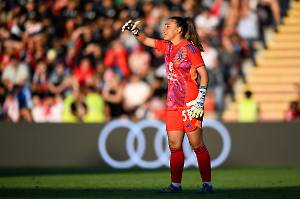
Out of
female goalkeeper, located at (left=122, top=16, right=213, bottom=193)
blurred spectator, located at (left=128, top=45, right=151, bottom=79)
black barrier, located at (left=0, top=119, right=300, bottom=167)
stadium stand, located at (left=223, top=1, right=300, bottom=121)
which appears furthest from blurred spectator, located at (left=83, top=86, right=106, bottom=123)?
female goalkeeper, located at (left=122, top=16, right=213, bottom=193)

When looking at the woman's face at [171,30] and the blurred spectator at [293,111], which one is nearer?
the woman's face at [171,30]

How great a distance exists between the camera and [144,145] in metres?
21.8

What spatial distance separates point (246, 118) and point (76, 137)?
14.2 feet

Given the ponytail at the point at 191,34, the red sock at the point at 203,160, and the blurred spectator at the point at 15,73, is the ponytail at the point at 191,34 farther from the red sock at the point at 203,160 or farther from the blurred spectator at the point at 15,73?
the blurred spectator at the point at 15,73

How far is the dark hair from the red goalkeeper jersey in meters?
0.09

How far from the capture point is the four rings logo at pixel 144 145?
70.5 feet

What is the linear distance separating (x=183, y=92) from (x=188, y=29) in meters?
0.87

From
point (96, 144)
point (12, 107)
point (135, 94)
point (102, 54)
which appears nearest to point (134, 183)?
point (96, 144)

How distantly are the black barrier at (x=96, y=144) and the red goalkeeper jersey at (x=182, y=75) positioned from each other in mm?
8881

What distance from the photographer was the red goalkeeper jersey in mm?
12711

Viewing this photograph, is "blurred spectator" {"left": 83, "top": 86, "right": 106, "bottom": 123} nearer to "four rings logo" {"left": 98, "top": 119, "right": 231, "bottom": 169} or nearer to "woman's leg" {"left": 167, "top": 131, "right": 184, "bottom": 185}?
"four rings logo" {"left": 98, "top": 119, "right": 231, "bottom": 169}

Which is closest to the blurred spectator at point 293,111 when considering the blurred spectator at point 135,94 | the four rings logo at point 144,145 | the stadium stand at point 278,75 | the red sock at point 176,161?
the stadium stand at point 278,75

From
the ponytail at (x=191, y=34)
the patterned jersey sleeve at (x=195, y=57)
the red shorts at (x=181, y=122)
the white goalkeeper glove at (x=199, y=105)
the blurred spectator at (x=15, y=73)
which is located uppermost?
the ponytail at (x=191, y=34)

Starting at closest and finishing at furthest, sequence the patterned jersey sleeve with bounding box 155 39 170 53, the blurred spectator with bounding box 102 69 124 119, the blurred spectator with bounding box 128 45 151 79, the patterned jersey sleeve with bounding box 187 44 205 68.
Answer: the patterned jersey sleeve with bounding box 187 44 205 68
the patterned jersey sleeve with bounding box 155 39 170 53
the blurred spectator with bounding box 102 69 124 119
the blurred spectator with bounding box 128 45 151 79
